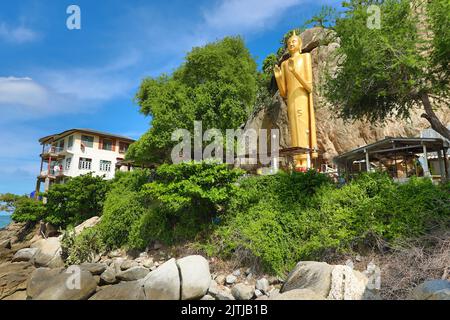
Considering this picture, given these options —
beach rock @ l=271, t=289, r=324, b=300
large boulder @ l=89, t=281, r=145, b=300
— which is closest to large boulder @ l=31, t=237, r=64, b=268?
large boulder @ l=89, t=281, r=145, b=300

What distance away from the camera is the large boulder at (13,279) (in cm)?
1248

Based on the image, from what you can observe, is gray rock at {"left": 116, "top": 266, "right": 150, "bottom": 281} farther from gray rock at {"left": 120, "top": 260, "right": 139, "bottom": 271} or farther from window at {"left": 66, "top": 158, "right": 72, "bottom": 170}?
window at {"left": 66, "top": 158, "right": 72, "bottom": 170}

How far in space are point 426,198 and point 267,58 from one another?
2478 cm

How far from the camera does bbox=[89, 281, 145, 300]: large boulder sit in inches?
355

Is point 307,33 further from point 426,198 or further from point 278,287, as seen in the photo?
point 278,287

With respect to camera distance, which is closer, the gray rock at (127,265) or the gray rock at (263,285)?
the gray rock at (263,285)

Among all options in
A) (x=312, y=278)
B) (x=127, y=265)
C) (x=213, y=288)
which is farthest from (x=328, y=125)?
(x=127, y=265)

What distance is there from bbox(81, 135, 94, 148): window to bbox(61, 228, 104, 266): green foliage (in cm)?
2108

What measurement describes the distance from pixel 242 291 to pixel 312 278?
2.62 metres

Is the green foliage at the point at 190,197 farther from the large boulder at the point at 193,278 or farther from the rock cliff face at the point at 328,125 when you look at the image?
the rock cliff face at the point at 328,125

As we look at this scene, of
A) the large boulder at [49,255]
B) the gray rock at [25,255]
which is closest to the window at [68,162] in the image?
the gray rock at [25,255]

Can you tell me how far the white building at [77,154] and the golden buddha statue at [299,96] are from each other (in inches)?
898
